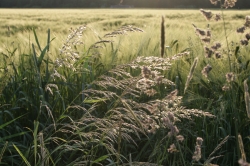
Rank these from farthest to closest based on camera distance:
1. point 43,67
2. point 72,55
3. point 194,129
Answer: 1. point 43,67
2. point 194,129
3. point 72,55

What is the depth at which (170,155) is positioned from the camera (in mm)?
1713

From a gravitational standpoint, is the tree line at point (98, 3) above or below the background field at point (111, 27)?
below

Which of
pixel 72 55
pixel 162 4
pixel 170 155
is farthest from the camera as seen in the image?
pixel 162 4

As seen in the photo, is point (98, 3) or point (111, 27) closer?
point (111, 27)

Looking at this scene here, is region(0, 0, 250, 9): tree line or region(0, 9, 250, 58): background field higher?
region(0, 9, 250, 58): background field

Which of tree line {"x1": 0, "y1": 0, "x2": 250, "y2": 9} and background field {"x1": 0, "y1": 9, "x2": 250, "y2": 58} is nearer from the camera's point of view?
background field {"x1": 0, "y1": 9, "x2": 250, "y2": 58}

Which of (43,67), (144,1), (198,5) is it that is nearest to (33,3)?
(144,1)

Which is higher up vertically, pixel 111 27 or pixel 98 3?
pixel 111 27

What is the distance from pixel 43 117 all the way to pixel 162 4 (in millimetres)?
38879

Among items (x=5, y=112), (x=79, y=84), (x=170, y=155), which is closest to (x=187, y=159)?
(x=170, y=155)

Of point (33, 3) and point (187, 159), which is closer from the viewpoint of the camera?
point (187, 159)

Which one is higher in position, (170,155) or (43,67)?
(43,67)

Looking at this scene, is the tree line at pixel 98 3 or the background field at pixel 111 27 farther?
the tree line at pixel 98 3

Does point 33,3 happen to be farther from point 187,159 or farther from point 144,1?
point 187,159
